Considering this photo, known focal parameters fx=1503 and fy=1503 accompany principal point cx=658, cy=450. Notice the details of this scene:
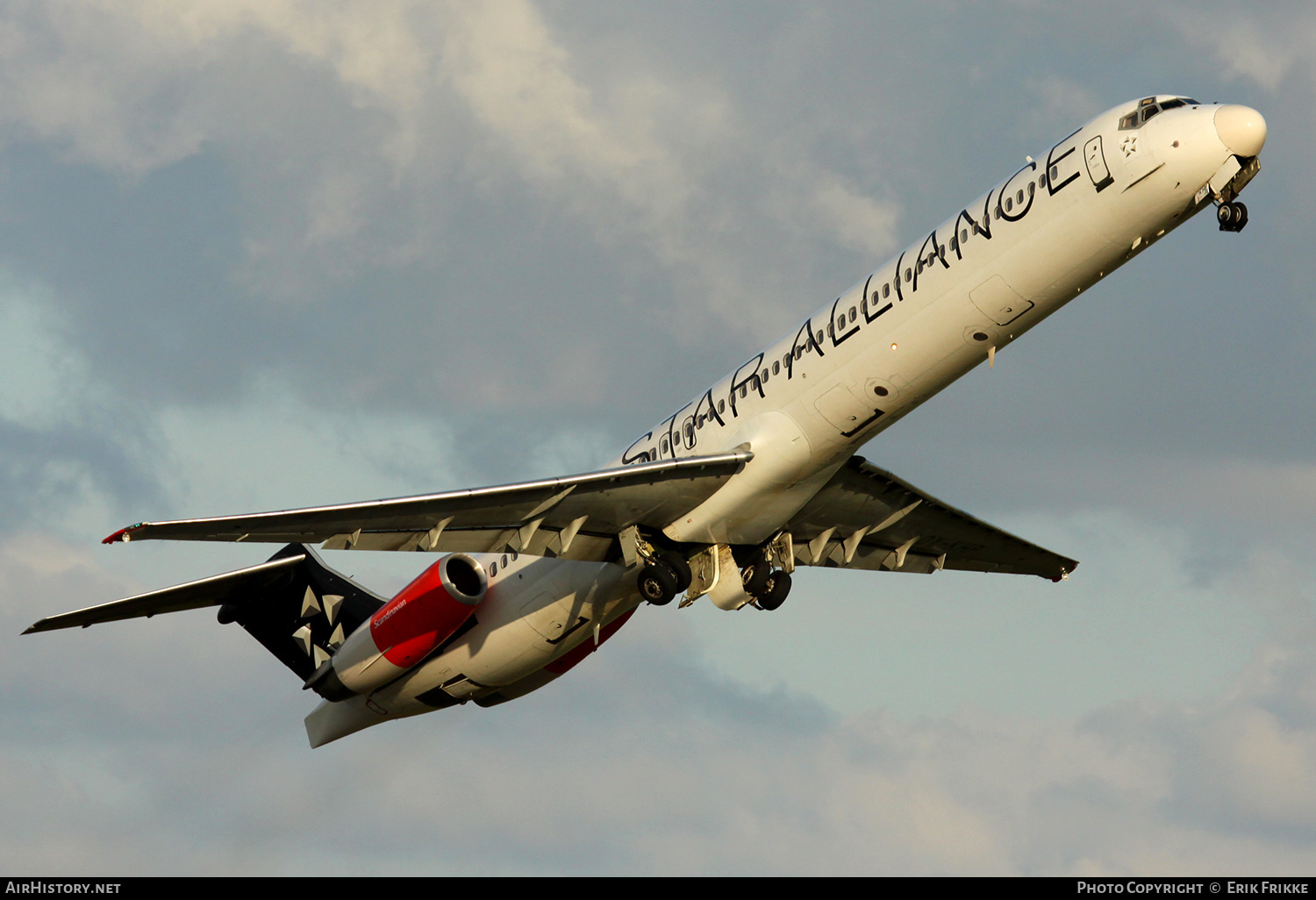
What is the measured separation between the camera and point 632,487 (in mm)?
29000

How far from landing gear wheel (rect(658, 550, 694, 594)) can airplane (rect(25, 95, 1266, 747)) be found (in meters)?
0.04

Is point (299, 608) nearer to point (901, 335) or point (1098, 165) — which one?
point (901, 335)

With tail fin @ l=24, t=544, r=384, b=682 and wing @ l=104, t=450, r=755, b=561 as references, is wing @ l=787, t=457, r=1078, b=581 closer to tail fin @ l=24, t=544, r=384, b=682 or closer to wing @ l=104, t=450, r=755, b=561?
wing @ l=104, t=450, r=755, b=561

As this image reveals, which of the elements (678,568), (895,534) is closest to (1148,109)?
(678,568)

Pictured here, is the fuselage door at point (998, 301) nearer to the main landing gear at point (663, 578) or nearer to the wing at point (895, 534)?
the wing at point (895, 534)

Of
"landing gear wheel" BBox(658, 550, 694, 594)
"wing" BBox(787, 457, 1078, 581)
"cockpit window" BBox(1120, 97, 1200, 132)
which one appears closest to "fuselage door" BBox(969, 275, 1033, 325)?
"cockpit window" BBox(1120, 97, 1200, 132)

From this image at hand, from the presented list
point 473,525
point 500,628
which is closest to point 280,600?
point 500,628

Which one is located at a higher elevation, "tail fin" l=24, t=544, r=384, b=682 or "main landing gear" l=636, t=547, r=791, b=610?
"tail fin" l=24, t=544, r=384, b=682

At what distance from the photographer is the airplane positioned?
25.2 metres

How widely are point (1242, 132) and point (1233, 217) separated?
133 centimetres

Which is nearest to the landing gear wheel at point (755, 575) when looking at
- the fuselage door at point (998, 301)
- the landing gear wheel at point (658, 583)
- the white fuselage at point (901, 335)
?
the white fuselage at point (901, 335)
